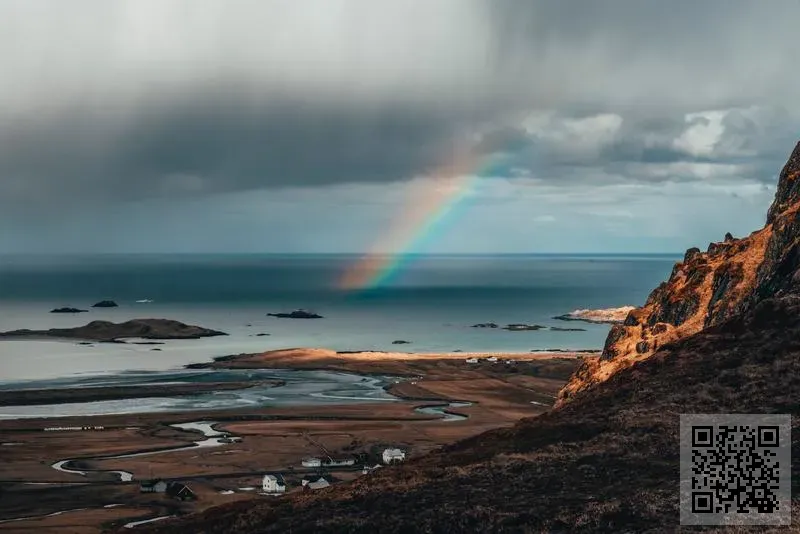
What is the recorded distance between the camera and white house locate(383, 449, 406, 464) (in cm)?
7562

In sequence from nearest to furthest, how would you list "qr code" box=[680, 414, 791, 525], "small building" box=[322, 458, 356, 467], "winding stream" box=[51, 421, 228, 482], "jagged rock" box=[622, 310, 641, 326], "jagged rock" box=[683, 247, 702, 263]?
"qr code" box=[680, 414, 791, 525], "jagged rock" box=[622, 310, 641, 326], "jagged rock" box=[683, 247, 702, 263], "winding stream" box=[51, 421, 228, 482], "small building" box=[322, 458, 356, 467]

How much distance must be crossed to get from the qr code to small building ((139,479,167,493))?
38.9 metres

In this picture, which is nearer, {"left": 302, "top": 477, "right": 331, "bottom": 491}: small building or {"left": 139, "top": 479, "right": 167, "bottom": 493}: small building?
{"left": 139, "top": 479, "right": 167, "bottom": 493}: small building

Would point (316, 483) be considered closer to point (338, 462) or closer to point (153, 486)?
point (338, 462)

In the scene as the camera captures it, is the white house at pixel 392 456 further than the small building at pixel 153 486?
Yes

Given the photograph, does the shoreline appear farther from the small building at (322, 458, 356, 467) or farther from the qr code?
the qr code

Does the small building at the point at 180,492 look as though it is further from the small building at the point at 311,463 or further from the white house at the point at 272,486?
the small building at the point at 311,463

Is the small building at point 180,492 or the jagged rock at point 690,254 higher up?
the jagged rock at point 690,254

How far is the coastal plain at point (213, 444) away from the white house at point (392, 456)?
1.13m

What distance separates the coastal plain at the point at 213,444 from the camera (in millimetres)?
62250

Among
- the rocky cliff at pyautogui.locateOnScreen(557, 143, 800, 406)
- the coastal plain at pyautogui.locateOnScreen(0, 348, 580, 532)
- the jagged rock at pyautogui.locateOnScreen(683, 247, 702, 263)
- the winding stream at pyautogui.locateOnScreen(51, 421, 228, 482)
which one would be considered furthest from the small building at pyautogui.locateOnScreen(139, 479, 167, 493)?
the jagged rock at pyautogui.locateOnScreen(683, 247, 702, 263)

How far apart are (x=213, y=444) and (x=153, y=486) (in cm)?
1927

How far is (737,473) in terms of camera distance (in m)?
32.5

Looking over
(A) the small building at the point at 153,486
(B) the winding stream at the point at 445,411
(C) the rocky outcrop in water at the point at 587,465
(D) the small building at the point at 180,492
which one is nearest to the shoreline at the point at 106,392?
(B) the winding stream at the point at 445,411
